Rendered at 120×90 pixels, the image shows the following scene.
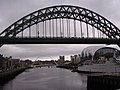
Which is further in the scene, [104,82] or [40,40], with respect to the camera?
[40,40]

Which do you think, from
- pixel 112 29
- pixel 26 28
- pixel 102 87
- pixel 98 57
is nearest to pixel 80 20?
pixel 112 29

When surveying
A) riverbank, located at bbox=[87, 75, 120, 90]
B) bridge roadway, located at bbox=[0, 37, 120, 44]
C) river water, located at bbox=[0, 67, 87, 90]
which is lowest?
river water, located at bbox=[0, 67, 87, 90]

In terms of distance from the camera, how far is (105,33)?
5678 cm

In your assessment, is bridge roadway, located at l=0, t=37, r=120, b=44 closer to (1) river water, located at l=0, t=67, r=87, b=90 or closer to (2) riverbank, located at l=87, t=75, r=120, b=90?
(1) river water, located at l=0, t=67, r=87, b=90

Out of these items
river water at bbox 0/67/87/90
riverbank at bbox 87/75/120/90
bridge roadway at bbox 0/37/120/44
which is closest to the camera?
riverbank at bbox 87/75/120/90

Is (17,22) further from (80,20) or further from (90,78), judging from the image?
(90,78)

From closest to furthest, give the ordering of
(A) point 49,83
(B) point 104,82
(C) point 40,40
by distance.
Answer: (B) point 104,82 → (C) point 40,40 → (A) point 49,83

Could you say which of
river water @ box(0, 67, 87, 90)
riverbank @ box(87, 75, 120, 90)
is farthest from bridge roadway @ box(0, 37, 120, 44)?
riverbank @ box(87, 75, 120, 90)

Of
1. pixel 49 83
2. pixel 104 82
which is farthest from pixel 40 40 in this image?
pixel 104 82

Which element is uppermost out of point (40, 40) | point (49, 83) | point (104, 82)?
point (40, 40)

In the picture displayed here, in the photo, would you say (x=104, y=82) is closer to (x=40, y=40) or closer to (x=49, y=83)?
(x=40, y=40)

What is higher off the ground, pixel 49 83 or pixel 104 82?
pixel 104 82

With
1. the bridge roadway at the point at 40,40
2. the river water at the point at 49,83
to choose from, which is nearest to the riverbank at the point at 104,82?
the river water at the point at 49,83

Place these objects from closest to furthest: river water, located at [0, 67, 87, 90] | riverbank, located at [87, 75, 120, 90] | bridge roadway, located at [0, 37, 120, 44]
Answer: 1. riverbank, located at [87, 75, 120, 90]
2. river water, located at [0, 67, 87, 90]
3. bridge roadway, located at [0, 37, 120, 44]
